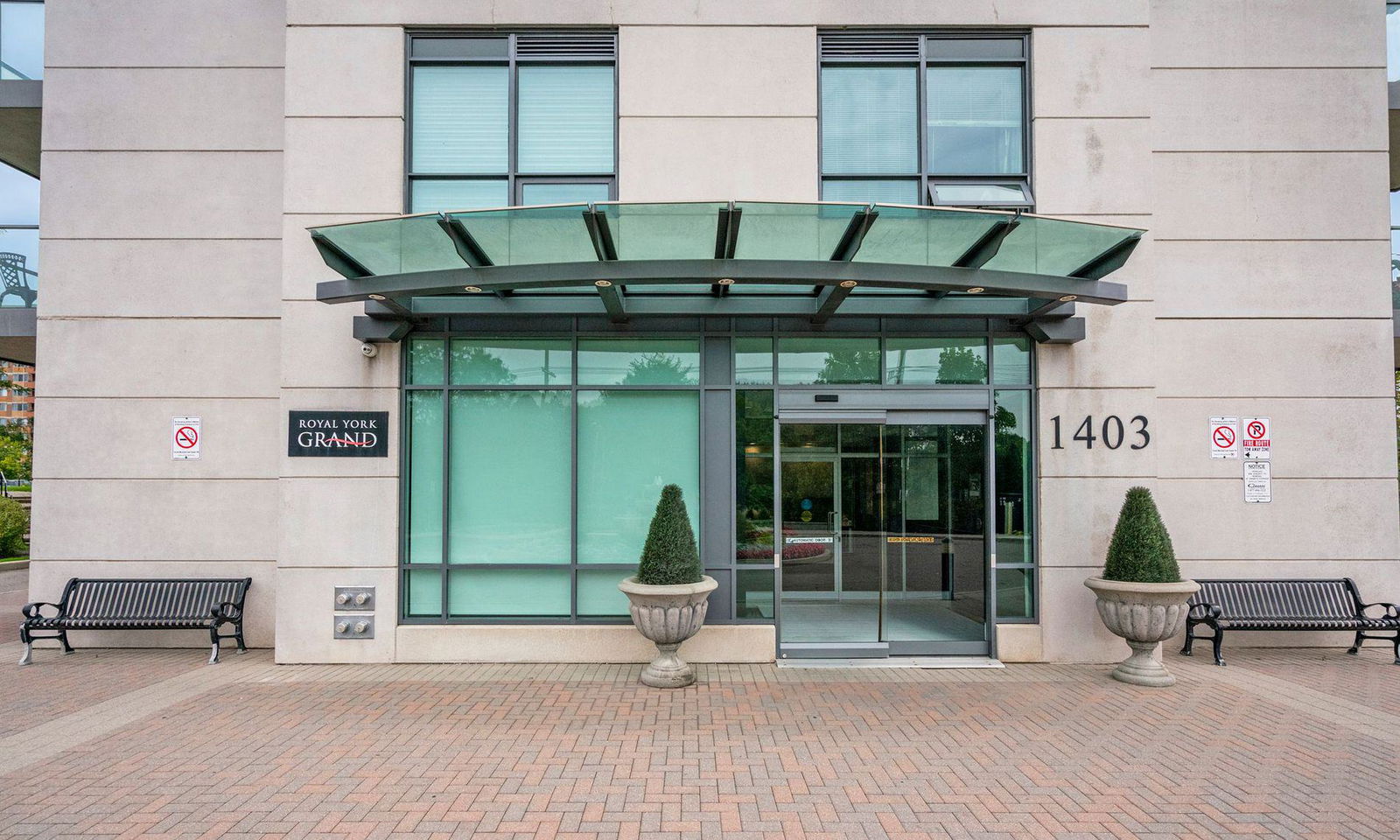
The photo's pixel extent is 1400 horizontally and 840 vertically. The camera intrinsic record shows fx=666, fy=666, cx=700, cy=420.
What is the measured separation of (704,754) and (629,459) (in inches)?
139

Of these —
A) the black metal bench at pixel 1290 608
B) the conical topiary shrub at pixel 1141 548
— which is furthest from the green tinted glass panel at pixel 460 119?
the black metal bench at pixel 1290 608

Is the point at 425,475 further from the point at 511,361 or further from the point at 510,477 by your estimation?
the point at 511,361

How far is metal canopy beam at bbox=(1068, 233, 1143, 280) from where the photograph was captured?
20.9 feet

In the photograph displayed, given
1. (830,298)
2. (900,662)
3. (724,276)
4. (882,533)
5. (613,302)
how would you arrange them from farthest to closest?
(882,533) → (900,662) → (613,302) → (830,298) → (724,276)

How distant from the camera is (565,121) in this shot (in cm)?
796

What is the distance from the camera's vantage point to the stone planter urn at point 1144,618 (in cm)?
670

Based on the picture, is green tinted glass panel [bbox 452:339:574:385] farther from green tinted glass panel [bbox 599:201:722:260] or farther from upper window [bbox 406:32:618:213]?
green tinted glass panel [bbox 599:201:722:260]

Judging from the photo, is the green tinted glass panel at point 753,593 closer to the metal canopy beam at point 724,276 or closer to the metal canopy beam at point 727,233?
the metal canopy beam at point 724,276

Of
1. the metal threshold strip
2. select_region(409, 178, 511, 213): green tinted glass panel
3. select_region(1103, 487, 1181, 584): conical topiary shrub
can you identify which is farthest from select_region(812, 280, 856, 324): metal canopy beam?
select_region(409, 178, 511, 213): green tinted glass panel

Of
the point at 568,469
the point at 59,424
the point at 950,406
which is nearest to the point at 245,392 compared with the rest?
the point at 59,424

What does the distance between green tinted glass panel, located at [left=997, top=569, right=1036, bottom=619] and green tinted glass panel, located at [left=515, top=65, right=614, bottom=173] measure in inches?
266

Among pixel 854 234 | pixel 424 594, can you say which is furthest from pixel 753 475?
pixel 424 594

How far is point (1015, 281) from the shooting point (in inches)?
260

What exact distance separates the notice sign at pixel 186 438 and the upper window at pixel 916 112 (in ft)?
27.6
